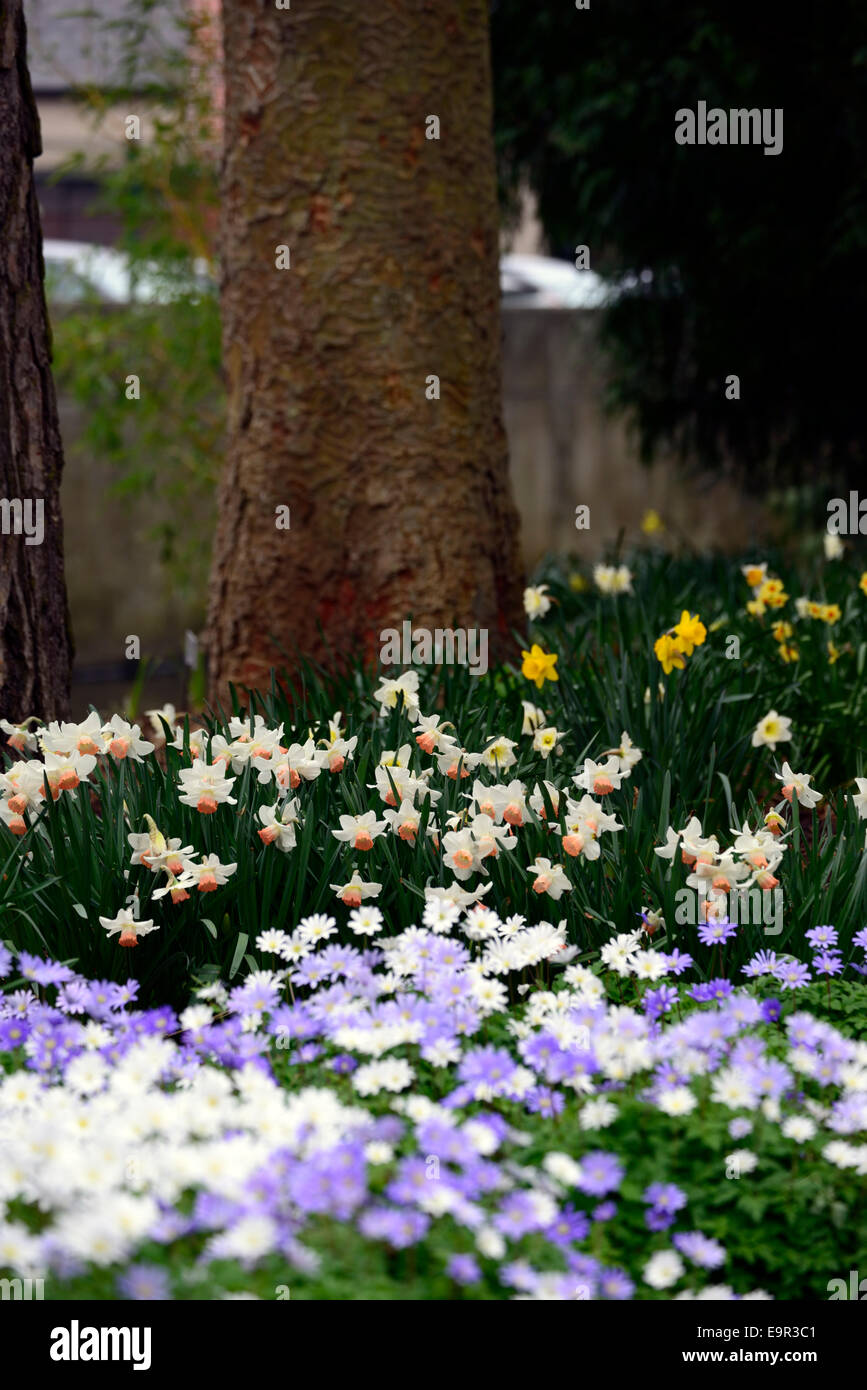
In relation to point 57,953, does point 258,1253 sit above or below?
below

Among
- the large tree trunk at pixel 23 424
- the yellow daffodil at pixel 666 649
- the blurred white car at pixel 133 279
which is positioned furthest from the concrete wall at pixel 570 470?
the large tree trunk at pixel 23 424

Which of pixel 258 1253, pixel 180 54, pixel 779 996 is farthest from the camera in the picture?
pixel 180 54

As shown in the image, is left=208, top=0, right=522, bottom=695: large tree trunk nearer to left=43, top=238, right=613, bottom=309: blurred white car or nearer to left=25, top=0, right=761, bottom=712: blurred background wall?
left=43, top=238, right=613, bottom=309: blurred white car

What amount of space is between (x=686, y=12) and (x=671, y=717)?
3.83 metres

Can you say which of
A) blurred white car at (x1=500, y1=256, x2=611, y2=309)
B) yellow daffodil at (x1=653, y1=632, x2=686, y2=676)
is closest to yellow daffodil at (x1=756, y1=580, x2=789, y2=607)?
yellow daffodil at (x1=653, y1=632, x2=686, y2=676)

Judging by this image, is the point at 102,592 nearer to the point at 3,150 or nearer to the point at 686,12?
the point at 686,12

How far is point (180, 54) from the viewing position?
689 cm

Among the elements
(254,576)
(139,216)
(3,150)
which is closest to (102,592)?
(139,216)

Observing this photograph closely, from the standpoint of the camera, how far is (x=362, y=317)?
4.12 metres

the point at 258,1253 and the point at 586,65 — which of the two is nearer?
the point at 258,1253

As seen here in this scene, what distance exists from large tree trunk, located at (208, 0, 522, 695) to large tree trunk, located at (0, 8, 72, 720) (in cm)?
109

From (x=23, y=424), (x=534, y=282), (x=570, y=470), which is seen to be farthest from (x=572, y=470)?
(x=23, y=424)
